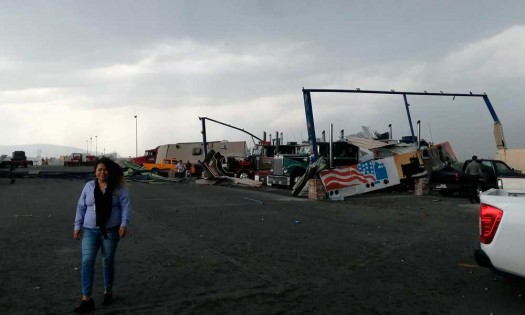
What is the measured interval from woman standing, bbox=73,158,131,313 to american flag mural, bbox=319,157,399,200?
13.1m

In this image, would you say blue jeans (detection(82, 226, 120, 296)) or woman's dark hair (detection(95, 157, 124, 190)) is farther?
woman's dark hair (detection(95, 157, 124, 190))

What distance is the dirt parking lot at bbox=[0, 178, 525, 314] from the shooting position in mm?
5066

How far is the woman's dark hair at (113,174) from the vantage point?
509cm

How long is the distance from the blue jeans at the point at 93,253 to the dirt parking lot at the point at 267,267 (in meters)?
0.27

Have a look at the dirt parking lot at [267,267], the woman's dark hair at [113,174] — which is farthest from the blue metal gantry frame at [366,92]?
the woman's dark hair at [113,174]

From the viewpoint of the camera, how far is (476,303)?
5.11 meters

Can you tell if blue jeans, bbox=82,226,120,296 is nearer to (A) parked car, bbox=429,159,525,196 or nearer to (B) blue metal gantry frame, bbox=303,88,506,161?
(B) blue metal gantry frame, bbox=303,88,506,161

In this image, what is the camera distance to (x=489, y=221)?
4.48m

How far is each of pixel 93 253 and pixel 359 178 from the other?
14.6 meters

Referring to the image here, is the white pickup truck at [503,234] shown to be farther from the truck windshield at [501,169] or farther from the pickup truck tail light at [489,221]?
the truck windshield at [501,169]

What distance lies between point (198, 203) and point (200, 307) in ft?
37.1

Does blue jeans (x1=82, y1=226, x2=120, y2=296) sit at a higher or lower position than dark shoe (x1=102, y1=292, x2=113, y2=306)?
higher

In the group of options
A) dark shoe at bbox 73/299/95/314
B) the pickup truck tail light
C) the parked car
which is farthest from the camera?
the parked car

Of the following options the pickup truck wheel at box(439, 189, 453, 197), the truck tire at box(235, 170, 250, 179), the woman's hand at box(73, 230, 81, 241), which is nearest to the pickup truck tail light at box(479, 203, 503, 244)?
the woman's hand at box(73, 230, 81, 241)
